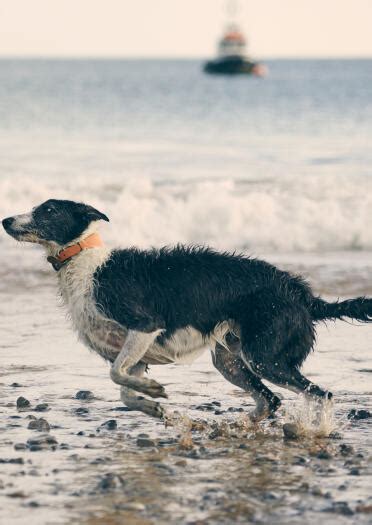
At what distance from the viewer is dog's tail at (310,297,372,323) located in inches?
322

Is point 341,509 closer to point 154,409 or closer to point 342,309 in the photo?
point 154,409

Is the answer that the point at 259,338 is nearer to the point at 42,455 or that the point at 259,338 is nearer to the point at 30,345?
the point at 42,455

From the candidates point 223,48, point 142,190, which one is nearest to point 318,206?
point 142,190

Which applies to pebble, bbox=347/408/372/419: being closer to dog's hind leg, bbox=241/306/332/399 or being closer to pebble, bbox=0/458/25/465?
dog's hind leg, bbox=241/306/332/399

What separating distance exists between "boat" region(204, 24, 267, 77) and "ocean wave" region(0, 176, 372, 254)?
261 feet

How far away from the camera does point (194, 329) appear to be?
320 inches

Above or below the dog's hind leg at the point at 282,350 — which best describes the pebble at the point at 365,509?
below

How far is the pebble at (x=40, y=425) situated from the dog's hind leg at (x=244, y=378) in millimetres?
1317

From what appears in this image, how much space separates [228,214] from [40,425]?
11.1 m

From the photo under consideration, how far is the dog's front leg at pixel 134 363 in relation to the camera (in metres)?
7.88

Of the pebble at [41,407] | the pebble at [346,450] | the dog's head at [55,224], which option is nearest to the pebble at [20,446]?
the pebble at [41,407]

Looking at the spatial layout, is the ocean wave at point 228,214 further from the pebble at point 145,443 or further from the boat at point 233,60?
the boat at point 233,60

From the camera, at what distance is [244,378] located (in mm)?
8391

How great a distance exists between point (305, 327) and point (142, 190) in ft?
48.0
